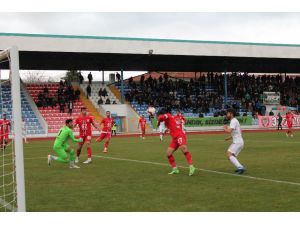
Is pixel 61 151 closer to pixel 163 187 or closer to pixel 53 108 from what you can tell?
pixel 163 187

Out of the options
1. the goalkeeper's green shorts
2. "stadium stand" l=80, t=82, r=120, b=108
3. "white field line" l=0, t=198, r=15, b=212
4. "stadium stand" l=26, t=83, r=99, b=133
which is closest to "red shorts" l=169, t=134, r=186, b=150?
the goalkeeper's green shorts

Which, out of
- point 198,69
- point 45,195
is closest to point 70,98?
point 198,69

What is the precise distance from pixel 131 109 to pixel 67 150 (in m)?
33.5

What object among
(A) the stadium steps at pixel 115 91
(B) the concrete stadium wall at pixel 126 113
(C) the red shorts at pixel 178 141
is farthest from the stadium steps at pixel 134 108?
(C) the red shorts at pixel 178 141

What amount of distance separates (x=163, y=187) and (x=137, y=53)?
3428 cm

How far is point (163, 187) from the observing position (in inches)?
444

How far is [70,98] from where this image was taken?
48656 mm

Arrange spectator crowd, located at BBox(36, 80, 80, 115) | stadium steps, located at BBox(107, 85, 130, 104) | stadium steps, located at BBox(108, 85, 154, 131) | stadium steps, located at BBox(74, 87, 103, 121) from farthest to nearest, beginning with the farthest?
1. stadium steps, located at BBox(107, 85, 130, 104)
2. stadium steps, located at BBox(108, 85, 154, 131)
3. stadium steps, located at BBox(74, 87, 103, 121)
4. spectator crowd, located at BBox(36, 80, 80, 115)

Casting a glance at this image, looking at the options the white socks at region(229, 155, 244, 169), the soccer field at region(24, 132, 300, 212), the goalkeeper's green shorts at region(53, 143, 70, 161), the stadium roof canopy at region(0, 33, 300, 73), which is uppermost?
the stadium roof canopy at region(0, 33, 300, 73)

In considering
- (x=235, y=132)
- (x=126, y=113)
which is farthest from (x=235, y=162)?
(x=126, y=113)

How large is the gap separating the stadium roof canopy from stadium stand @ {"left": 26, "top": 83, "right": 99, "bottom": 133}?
7.57 ft

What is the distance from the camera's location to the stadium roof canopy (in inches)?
1649

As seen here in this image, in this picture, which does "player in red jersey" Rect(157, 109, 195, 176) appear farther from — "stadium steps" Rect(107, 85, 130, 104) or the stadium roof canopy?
"stadium steps" Rect(107, 85, 130, 104)

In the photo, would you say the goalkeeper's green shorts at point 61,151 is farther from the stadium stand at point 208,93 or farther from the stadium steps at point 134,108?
the stadium stand at point 208,93
